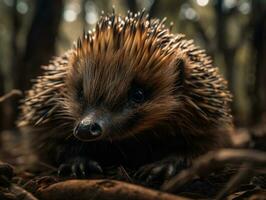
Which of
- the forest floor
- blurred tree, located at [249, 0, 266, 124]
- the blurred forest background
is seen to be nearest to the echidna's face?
the forest floor

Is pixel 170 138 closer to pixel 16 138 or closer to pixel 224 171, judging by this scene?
pixel 224 171

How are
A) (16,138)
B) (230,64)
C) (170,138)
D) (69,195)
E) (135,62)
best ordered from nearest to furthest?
(69,195), (135,62), (170,138), (16,138), (230,64)

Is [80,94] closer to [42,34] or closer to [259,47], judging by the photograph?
[42,34]

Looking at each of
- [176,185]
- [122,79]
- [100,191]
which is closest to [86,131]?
[100,191]

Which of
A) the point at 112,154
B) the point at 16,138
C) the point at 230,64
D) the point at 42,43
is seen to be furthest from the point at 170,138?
the point at 230,64

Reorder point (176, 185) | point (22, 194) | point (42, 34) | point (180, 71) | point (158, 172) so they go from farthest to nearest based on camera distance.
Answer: point (42, 34), point (180, 71), point (158, 172), point (22, 194), point (176, 185)

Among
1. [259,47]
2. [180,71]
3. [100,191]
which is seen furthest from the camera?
[259,47]
